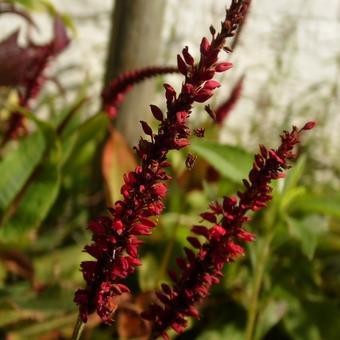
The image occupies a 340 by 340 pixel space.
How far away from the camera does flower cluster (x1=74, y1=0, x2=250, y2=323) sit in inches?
15.7

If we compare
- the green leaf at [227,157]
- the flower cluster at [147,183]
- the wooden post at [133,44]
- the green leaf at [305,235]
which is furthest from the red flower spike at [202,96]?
the wooden post at [133,44]

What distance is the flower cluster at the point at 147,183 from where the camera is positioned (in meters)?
0.40

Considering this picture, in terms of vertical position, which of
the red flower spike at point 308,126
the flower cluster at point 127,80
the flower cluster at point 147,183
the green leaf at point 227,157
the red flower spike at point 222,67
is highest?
the green leaf at point 227,157

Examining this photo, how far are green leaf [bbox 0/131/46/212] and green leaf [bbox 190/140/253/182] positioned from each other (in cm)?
30

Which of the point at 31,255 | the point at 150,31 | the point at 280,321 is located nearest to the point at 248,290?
the point at 280,321

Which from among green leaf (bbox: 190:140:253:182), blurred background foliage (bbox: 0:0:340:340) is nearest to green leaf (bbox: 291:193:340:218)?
blurred background foliage (bbox: 0:0:340:340)

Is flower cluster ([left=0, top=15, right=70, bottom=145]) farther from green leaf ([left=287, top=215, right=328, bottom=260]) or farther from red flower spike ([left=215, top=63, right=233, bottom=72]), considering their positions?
red flower spike ([left=215, top=63, right=233, bottom=72])

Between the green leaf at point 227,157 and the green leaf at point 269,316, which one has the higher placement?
the green leaf at point 227,157

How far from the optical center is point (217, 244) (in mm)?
515

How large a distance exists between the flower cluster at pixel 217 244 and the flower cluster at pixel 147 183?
6cm

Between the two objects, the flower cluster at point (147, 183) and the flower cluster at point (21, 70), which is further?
the flower cluster at point (21, 70)

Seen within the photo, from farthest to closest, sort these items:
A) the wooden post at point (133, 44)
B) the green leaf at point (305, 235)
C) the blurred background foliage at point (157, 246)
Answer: the wooden post at point (133, 44), the blurred background foliage at point (157, 246), the green leaf at point (305, 235)

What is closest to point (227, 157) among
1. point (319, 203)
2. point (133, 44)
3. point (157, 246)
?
point (319, 203)

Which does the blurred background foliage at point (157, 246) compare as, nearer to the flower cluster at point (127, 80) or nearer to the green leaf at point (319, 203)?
the green leaf at point (319, 203)
